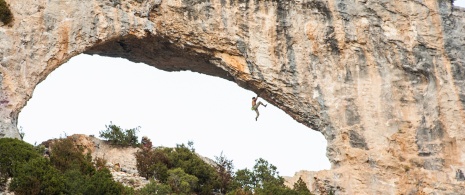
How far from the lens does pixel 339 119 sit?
22250 mm

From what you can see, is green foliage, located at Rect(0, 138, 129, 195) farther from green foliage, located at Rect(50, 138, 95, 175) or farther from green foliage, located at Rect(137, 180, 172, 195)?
green foliage, located at Rect(137, 180, 172, 195)

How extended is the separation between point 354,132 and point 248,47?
3.99 metres

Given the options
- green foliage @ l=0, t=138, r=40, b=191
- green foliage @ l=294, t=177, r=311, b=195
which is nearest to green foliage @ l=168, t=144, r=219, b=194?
green foliage @ l=294, t=177, r=311, b=195

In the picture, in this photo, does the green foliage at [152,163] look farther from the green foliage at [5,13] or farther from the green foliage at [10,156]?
the green foliage at [5,13]

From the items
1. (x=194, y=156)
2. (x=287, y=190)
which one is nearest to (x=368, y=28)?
(x=287, y=190)

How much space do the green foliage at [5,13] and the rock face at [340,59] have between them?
19.1 inches

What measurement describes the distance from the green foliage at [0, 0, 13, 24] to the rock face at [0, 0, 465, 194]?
48 centimetres

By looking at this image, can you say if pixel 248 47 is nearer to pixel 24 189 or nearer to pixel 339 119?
pixel 339 119

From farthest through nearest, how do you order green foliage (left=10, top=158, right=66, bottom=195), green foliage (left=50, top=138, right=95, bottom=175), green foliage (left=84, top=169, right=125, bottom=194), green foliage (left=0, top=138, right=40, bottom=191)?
green foliage (left=50, top=138, right=95, bottom=175) → green foliage (left=0, top=138, right=40, bottom=191) → green foliage (left=84, top=169, right=125, bottom=194) → green foliage (left=10, top=158, right=66, bottom=195)

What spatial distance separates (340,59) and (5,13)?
379 inches

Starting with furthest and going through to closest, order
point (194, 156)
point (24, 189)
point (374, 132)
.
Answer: point (194, 156) < point (374, 132) < point (24, 189)

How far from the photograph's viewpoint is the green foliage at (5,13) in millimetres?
20422

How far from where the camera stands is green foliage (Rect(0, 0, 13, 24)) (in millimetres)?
20422

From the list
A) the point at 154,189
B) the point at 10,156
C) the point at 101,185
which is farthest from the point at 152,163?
the point at 101,185
